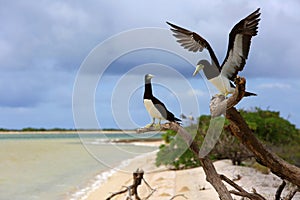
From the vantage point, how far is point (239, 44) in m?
4.34

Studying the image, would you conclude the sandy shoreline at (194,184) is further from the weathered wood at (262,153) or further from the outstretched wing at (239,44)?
the outstretched wing at (239,44)

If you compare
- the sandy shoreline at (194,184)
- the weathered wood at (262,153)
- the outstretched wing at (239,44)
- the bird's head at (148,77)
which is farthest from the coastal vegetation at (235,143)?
the outstretched wing at (239,44)

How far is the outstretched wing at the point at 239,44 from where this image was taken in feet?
13.8

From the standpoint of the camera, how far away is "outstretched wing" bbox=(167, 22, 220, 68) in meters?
4.70

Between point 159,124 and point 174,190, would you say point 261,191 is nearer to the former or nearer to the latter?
point 174,190

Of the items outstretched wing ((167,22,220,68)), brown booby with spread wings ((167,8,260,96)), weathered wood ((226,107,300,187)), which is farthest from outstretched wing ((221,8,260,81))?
weathered wood ((226,107,300,187))

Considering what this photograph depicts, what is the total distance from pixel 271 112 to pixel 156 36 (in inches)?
561

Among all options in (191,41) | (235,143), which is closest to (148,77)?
(191,41)

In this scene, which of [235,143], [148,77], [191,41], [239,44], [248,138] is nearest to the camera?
[239,44]

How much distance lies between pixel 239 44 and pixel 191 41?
3.08 ft

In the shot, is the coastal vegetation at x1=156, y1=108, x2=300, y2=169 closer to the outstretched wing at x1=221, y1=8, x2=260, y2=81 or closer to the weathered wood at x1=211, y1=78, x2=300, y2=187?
the weathered wood at x1=211, y1=78, x2=300, y2=187

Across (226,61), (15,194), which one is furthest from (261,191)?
(15,194)

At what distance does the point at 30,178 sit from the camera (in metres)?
16.9

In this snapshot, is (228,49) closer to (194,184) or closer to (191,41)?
(191,41)
